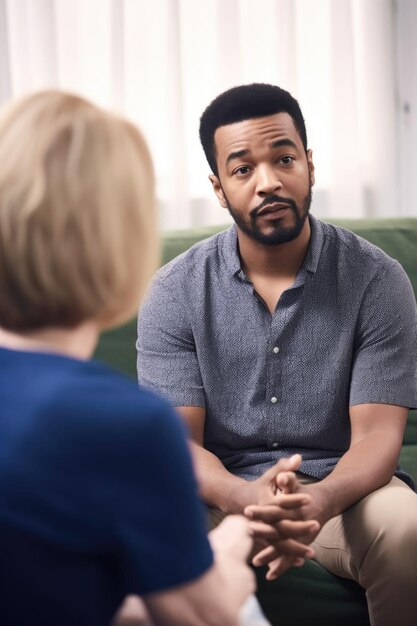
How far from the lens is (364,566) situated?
5.97ft

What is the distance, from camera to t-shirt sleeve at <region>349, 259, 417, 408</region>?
1956mm

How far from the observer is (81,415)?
80 cm

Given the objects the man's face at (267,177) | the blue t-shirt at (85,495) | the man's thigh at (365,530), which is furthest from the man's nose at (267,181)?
the blue t-shirt at (85,495)

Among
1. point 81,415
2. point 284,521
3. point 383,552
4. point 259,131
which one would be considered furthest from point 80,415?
point 259,131

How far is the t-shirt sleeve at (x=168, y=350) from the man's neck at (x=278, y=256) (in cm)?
18

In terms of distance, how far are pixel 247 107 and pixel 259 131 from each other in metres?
0.07

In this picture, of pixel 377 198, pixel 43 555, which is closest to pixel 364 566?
pixel 43 555

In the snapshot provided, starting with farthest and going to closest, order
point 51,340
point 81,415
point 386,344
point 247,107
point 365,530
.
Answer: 1. point 247,107
2. point 386,344
3. point 365,530
4. point 51,340
5. point 81,415

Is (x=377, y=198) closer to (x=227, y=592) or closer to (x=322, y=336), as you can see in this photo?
(x=322, y=336)

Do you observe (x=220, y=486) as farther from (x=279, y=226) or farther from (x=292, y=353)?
(x=279, y=226)

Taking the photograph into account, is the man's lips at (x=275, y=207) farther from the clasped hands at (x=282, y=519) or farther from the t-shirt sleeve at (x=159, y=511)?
the t-shirt sleeve at (x=159, y=511)

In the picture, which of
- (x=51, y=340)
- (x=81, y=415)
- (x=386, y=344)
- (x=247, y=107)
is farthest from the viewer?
Result: (x=247, y=107)

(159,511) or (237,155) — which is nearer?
(159,511)

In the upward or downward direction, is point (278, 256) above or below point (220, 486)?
above
